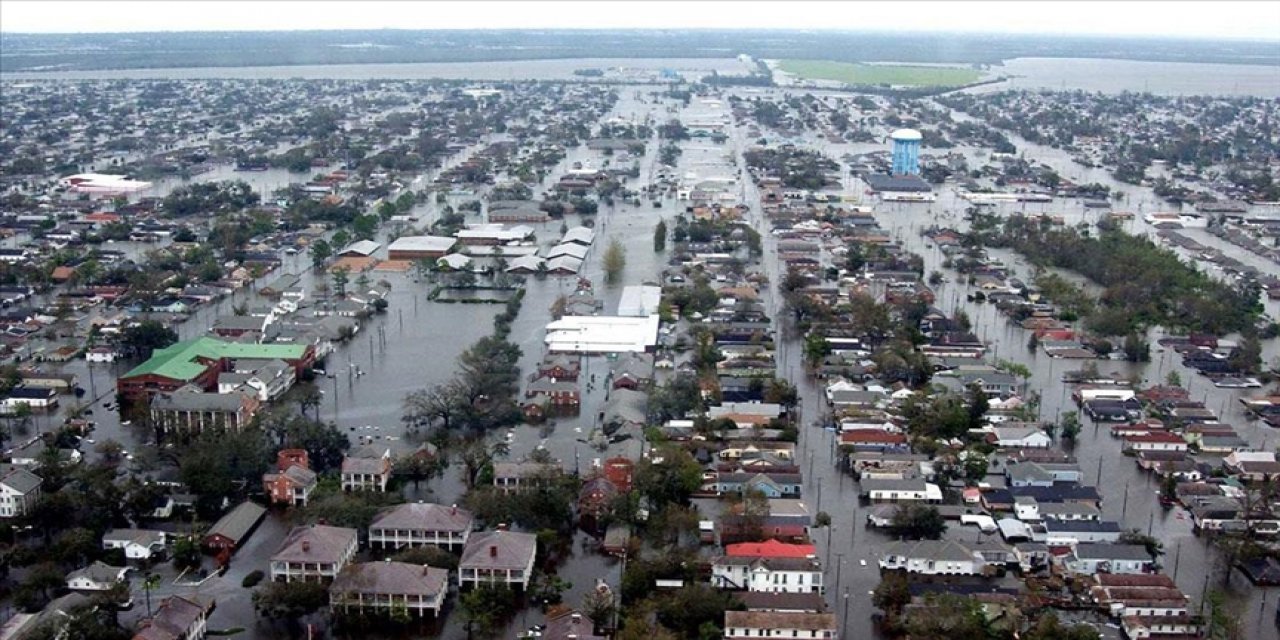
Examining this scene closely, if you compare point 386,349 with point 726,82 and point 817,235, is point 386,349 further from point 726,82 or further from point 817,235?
point 726,82

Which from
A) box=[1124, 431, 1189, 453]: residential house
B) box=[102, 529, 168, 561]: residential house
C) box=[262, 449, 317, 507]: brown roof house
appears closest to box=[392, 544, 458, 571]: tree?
box=[262, 449, 317, 507]: brown roof house

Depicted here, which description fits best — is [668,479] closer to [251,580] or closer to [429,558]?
[429,558]

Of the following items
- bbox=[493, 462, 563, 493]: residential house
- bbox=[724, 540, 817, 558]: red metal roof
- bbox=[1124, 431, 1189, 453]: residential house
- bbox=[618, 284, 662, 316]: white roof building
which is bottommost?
bbox=[724, 540, 817, 558]: red metal roof

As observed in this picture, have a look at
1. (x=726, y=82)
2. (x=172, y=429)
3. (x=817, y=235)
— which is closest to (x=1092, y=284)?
(x=817, y=235)

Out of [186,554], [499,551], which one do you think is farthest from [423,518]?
[186,554]

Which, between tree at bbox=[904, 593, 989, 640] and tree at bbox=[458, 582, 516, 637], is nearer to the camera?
tree at bbox=[904, 593, 989, 640]

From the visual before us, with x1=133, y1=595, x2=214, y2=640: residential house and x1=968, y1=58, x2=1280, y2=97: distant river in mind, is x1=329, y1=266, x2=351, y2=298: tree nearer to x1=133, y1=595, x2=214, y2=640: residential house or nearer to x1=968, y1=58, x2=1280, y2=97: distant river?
x1=133, y1=595, x2=214, y2=640: residential house

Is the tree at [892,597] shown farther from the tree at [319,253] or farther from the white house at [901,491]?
the tree at [319,253]
